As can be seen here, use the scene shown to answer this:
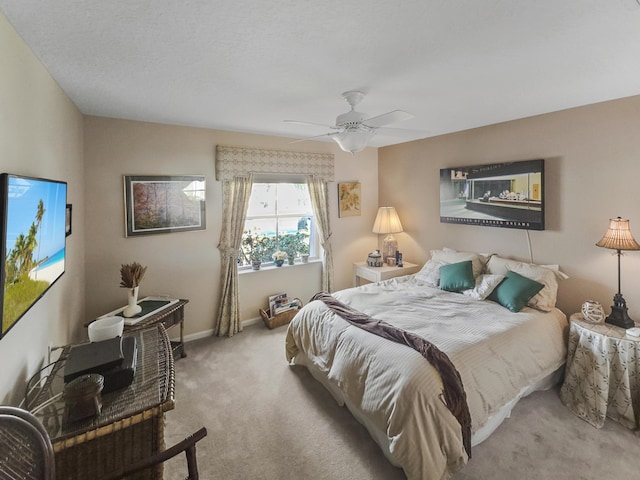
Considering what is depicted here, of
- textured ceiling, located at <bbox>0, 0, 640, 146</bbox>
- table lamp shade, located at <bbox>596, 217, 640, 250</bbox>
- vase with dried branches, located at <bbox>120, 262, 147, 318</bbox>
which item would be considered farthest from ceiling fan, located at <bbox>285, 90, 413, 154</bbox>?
vase with dried branches, located at <bbox>120, 262, 147, 318</bbox>

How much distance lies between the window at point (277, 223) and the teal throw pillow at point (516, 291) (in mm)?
2538

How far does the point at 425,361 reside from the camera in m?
1.89

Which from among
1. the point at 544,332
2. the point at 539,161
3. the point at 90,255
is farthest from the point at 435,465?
the point at 90,255

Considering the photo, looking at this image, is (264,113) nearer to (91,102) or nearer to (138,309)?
(91,102)

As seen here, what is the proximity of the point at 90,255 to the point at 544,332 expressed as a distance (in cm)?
422

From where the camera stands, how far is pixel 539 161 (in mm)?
3041

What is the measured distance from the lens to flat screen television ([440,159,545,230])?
10.2ft

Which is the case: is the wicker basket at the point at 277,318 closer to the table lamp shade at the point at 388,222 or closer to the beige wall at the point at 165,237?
the beige wall at the point at 165,237

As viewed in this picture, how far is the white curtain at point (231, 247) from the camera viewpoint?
12.2 feet

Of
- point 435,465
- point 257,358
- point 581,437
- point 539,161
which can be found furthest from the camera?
point 257,358

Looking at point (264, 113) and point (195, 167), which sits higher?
point (264, 113)

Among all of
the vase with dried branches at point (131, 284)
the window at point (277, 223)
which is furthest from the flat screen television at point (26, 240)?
the window at point (277, 223)

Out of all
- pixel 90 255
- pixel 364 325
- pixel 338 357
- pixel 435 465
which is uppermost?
pixel 90 255

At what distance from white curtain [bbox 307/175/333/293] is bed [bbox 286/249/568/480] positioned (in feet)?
4.08
